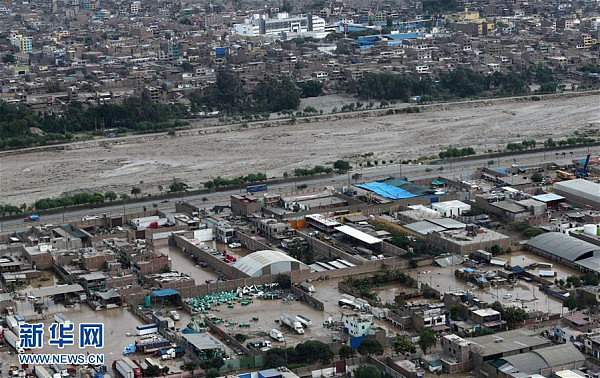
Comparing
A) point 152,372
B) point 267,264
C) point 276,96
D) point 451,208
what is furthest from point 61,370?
point 276,96

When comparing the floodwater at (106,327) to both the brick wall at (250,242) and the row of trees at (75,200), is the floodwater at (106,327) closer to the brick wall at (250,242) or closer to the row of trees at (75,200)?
the brick wall at (250,242)

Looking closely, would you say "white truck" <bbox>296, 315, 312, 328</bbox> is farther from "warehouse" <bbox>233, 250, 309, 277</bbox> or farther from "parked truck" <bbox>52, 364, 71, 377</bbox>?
"parked truck" <bbox>52, 364, 71, 377</bbox>

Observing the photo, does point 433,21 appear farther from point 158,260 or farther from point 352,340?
point 352,340

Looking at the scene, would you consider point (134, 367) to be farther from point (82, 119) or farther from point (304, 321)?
point (82, 119)

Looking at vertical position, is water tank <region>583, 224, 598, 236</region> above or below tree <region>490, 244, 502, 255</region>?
above

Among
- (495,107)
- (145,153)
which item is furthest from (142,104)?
(495,107)

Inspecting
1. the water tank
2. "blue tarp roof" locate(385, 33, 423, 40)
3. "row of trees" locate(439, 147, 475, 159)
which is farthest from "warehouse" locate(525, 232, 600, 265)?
"blue tarp roof" locate(385, 33, 423, 40)

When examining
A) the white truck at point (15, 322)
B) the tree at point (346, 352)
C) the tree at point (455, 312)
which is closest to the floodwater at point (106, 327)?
the white truck at point (15, 322)
